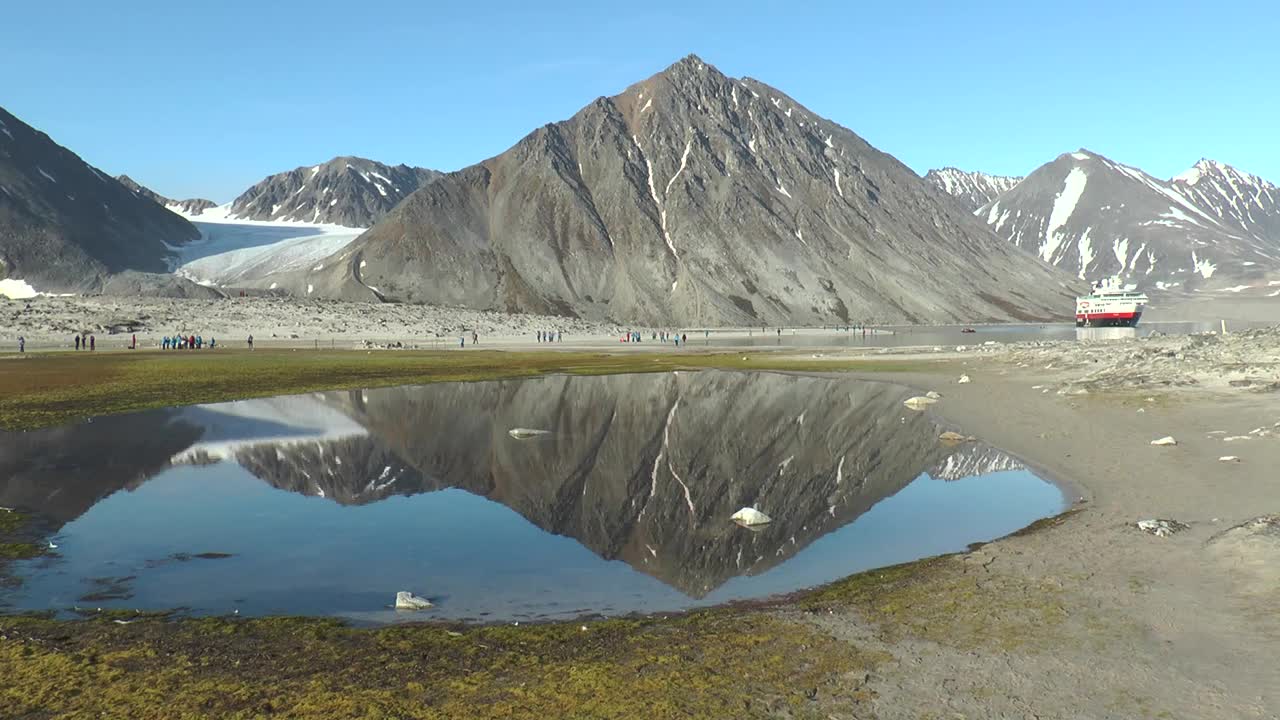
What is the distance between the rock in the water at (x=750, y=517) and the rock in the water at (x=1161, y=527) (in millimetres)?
7682

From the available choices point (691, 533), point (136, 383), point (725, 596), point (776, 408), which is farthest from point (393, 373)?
point (725, 596)

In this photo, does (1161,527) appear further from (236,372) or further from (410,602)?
(236,372)

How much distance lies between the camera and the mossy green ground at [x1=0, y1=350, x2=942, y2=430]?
1581 inches

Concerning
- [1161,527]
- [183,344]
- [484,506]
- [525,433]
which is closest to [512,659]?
[484,506]

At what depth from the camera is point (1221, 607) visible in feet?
37.7

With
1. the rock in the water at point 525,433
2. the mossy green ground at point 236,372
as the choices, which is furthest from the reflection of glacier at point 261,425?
the rock in the water at point 525,433

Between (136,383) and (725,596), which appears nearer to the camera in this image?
(725,596)

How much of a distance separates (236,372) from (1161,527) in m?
60.5

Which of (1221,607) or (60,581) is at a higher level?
(1221,607)

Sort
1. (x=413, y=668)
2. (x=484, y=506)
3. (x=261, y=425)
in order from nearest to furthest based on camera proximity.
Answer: (x=413, y=668) < (x=484, y=506) < (x=261, y=425)

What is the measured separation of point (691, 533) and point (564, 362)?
61.6 meters

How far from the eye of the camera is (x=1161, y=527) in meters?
15.9

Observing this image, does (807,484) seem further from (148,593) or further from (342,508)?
(148,593)

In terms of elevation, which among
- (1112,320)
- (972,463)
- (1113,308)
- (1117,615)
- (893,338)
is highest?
(1113,308)
